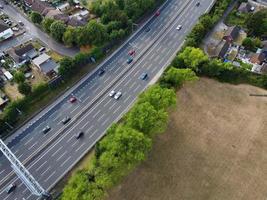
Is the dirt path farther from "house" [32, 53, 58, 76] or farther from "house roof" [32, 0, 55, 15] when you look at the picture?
"house roof" [32, 0, 55, 15]

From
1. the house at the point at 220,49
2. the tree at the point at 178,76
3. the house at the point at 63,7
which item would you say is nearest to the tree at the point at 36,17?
the house at the point at 63,7

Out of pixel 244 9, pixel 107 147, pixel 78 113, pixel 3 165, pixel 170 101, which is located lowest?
pixel 3 165

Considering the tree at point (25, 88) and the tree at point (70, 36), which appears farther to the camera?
the tree at point (70, 36)

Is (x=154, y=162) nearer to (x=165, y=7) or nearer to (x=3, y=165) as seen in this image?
(x=3, y=165)

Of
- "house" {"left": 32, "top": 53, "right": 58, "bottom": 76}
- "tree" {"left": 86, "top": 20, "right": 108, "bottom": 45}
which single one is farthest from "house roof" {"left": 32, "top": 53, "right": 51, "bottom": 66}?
"tree" {"left": 86, "top": 20, "right": 108, "bottom": 45}

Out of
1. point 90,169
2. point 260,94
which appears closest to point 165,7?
point 260,94

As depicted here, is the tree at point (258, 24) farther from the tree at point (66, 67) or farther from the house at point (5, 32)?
the house at point (5, 32)

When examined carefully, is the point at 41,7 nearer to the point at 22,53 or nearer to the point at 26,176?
the point at 22,53
